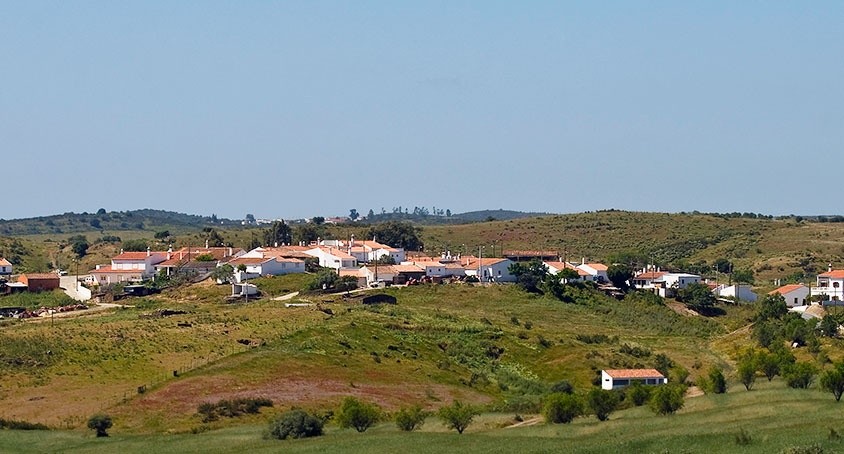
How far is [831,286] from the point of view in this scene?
12275cm

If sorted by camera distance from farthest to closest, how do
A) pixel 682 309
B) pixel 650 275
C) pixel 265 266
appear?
pixel 650 275 → pixel 265 266 → pixel 682 309

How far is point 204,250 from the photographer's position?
5842 inches

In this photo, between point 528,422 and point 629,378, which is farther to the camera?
point 629,378

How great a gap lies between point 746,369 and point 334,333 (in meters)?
31.3

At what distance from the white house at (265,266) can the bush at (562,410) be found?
7066 cm

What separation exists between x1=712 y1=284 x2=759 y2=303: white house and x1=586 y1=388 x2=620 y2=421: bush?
73.2 meters

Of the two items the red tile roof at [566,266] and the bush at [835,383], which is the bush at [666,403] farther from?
the red tile roof at [566,266]

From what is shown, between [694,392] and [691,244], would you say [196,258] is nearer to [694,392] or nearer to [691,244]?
[691,244]

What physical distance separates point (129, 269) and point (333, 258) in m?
21.1

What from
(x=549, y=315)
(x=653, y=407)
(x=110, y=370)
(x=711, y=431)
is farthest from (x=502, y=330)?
(x=711, y=431)

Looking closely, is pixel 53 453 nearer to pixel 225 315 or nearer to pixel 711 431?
pixel 711 431

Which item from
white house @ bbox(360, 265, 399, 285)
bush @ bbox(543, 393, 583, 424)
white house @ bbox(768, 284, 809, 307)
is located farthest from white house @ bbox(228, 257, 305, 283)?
bush @ bbox(543, 393, 583, 424)

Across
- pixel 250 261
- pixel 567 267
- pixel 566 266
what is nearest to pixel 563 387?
pixel 567 267

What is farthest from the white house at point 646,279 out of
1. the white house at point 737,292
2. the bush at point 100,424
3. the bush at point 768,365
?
the bush at point 100,424
